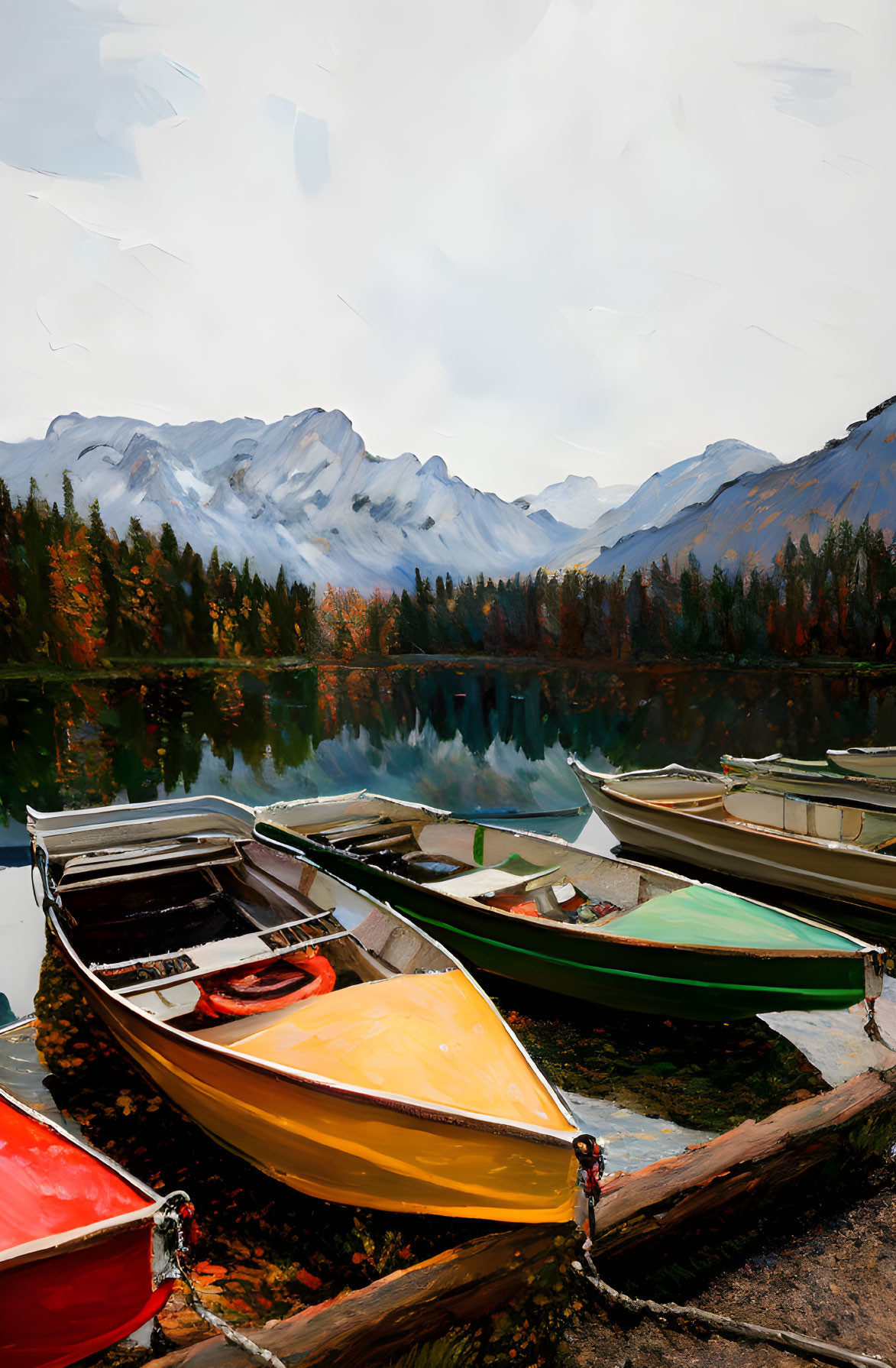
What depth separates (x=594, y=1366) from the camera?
2.18 meters

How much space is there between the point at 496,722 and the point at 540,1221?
69.1ft

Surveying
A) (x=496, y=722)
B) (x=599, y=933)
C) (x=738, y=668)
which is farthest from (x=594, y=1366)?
(x=738, y=668)

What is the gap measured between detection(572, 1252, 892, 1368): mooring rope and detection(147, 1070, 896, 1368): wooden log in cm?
14

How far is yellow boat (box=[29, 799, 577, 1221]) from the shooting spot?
227 centimetres

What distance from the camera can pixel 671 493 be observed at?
54.6 meters

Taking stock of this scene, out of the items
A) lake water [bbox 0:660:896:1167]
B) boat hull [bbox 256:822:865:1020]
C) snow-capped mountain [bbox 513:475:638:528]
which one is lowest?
lake water [bbox 0:660:896:1167]

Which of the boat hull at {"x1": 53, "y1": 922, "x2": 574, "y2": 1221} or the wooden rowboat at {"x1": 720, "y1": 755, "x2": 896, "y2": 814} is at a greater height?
the wooden rowboat at {"x1": 720, "y1": 755, "x2": 896, "y2": 814}

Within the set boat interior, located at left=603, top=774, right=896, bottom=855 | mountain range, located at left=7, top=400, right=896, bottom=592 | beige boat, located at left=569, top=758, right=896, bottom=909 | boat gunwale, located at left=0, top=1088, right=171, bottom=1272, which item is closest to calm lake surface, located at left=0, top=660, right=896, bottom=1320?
boat gunwale, located at left=0, top=1088, right=171, bottom=1272

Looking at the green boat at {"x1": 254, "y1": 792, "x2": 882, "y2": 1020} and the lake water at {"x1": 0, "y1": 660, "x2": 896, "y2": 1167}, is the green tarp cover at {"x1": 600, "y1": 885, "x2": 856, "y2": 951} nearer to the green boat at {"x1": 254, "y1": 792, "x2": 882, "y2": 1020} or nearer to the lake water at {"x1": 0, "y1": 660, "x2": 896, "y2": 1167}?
the green boat at {"x1": 254, "y1": 792, "x2": 882, "y2": 1020}

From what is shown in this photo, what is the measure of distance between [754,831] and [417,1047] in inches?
151

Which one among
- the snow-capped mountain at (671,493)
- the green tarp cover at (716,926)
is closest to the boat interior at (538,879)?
the green tarp cover at (716,926)

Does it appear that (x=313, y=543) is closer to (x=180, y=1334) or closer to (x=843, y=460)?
(x=843, y=460)

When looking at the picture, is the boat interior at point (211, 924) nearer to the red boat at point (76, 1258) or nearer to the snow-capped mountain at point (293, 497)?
the red boat at point (76, 1258)

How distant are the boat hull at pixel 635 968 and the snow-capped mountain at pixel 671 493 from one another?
49927 millimetres
